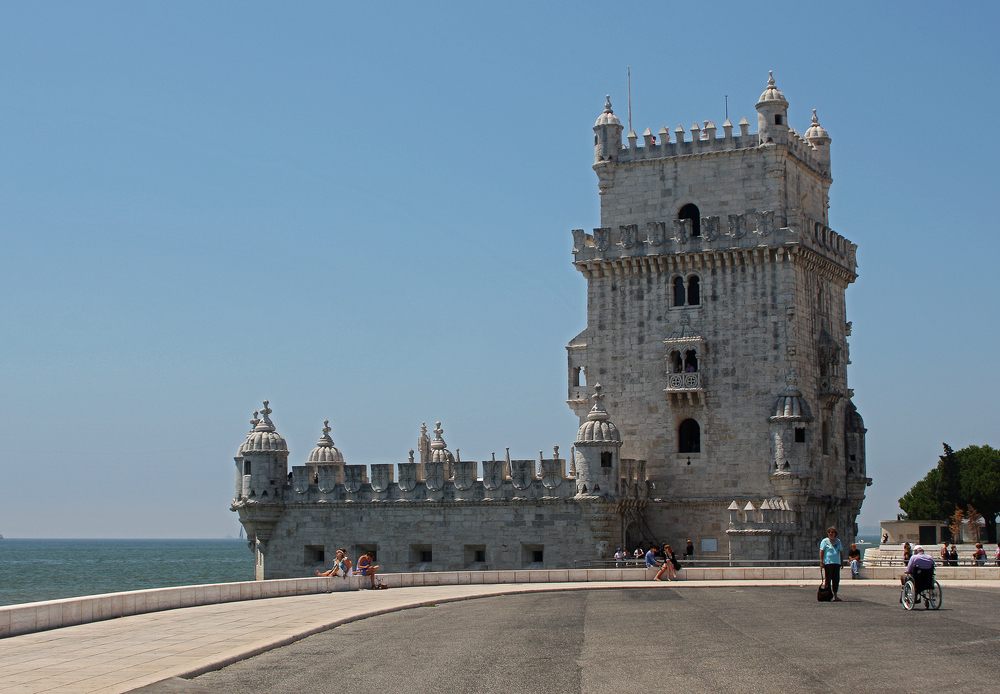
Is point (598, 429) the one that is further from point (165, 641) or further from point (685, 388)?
point (165, 641)

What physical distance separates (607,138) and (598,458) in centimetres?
1384

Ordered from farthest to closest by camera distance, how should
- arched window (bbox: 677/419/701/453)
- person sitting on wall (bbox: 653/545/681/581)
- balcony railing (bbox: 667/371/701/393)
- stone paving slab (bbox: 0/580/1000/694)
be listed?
arched window (bbox: 677/419/701/453)
balcony railing (bbox: 667/371/701/393)
person sitting on wall (bbox: 653/545/681/581)
stone paving slab (bbox: 0/580/1000/694)

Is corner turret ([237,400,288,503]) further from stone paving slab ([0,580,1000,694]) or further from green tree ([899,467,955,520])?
green tree ([899,467,955,520])

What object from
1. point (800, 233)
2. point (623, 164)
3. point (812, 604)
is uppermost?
point (623, 164)

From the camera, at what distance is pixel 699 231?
4881 centimetres

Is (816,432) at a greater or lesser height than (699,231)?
lesser

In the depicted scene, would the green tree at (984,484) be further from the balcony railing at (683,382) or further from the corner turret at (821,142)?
the balcony railing at (683,382)

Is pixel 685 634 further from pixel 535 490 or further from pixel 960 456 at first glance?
pixel 960 456

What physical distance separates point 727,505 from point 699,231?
36.1 ft

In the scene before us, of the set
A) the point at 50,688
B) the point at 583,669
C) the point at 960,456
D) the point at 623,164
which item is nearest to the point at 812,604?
the point at 583,669

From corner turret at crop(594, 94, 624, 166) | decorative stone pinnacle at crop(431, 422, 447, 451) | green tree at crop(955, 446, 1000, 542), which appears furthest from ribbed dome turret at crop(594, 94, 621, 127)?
green tree at crop(955, 446, 1000, 542)

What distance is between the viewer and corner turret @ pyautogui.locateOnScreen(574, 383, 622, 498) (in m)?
44.9

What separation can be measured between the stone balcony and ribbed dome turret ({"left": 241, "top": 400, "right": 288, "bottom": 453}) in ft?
53.4

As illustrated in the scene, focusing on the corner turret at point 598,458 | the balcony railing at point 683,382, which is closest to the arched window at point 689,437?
the balcony railing at point 683,382
